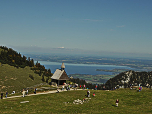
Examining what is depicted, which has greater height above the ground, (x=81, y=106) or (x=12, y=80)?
(x=81, y=106)

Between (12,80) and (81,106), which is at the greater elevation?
(81,106)

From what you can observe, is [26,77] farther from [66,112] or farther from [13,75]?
[66,112]

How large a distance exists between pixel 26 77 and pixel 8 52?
33695 mm

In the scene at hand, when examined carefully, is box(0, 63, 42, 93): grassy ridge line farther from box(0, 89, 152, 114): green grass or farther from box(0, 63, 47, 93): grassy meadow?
box(0, 89, 152, 114): green grass

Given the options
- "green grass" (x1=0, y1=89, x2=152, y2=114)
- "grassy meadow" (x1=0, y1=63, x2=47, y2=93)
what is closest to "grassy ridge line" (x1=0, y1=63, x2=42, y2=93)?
"grassy meadow" (x1=0, y1=63, x2=47, y2=93)

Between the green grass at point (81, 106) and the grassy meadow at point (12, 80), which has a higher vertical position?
the green grass at point (81, 106)

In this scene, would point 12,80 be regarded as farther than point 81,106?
Yes

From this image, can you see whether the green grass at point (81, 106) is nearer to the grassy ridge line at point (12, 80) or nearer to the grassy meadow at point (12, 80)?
the grassy meadow at point (12, 80)

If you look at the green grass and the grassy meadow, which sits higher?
the green grass

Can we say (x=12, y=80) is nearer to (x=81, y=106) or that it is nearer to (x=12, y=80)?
(x=12, y=80)

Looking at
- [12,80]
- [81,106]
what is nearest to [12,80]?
[12,80]

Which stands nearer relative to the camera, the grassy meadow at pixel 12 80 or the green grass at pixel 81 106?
the green grass at pixel 81 106

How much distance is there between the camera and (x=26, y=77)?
106m

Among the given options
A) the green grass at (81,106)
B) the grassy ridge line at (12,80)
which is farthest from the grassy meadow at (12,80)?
the green grass at (81,106)
